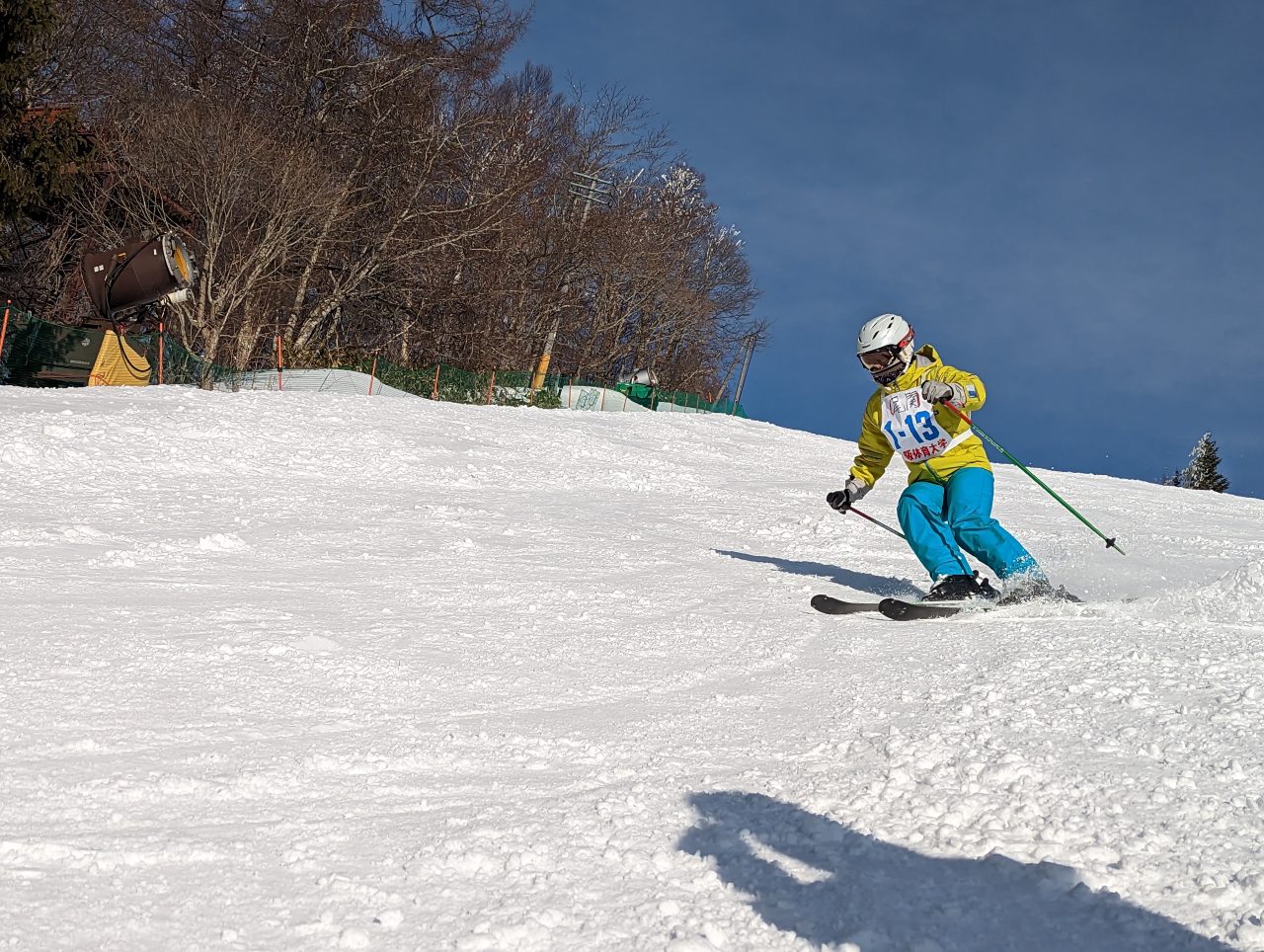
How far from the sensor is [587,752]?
3434 millimetres

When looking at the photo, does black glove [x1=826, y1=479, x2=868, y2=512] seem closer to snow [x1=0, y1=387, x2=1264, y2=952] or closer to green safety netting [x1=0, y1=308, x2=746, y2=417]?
snow [x1=0, y1=387, x2=1264, y2=952]

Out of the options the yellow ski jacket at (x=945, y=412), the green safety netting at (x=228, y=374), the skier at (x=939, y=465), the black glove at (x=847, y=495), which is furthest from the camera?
the green safety netting at (x=228, y=374)

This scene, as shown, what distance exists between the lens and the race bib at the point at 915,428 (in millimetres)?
6453

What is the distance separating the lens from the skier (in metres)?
6.06

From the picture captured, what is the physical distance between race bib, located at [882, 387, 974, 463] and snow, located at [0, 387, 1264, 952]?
3.45 ft

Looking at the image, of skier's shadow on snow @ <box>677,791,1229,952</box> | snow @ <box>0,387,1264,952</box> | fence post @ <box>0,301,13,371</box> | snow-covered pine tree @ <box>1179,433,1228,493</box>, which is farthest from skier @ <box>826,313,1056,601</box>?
snow-covered pine tree @ <box>1179,433,1228,493</box>

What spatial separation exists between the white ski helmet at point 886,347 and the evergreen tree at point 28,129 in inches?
726

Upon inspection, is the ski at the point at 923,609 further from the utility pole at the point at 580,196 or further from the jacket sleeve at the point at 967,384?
the utility pole at the point at 580,196

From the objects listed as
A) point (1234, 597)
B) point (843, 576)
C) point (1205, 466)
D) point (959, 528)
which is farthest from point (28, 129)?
point (1205, 466)

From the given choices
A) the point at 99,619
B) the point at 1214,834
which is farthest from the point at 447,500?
the point at 1214,834

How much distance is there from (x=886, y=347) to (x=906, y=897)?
4.40 m

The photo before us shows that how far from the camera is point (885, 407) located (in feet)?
21.7

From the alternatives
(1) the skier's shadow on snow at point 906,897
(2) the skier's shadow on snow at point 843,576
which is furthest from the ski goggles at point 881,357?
(1) the skier's shadow on snow at point 906,897

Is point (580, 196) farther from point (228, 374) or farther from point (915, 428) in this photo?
point (915, 428)
